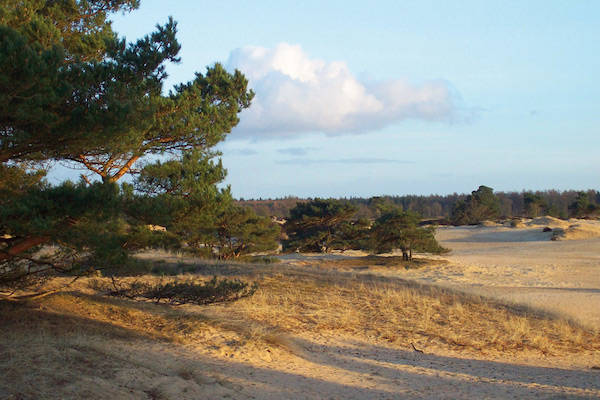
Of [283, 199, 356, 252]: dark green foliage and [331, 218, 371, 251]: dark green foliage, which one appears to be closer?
[283, 199, 356, 252]: dark green foliage

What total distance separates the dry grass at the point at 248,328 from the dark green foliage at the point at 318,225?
39.5 ft

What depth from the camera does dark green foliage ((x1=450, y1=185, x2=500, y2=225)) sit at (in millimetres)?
63156

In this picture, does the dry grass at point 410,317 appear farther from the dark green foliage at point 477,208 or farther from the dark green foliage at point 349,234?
the dark green foliage at point 477,208

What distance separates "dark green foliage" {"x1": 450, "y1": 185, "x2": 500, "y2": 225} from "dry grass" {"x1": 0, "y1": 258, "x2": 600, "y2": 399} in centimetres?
4968

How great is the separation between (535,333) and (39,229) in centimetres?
1068

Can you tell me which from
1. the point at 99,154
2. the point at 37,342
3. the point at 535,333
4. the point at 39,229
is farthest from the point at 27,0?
the point at 535,333

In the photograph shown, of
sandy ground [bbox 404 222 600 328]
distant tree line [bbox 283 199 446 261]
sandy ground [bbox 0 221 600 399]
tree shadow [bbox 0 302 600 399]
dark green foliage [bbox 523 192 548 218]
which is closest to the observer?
tree shadow [bbox 0 302 600 399]

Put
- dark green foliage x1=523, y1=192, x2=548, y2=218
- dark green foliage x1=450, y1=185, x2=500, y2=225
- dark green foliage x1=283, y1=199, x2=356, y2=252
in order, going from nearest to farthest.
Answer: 1. dark green foliage x1=283, y1=199, x2=356, y2=252
2. dark green foliage x1=450, y1=185, x2=500, y2=225
3. dark green foliage x1=523, y1=192, x2=548, y2=218

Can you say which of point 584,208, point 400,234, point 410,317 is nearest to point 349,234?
point 400,234

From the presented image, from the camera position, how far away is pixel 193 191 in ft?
30.9

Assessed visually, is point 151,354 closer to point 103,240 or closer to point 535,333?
point 103,240

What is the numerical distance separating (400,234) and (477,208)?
44.1 meters

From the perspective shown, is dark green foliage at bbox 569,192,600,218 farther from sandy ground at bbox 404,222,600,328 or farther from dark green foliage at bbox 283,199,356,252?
dark green foliage at bbox 283,199,356,252

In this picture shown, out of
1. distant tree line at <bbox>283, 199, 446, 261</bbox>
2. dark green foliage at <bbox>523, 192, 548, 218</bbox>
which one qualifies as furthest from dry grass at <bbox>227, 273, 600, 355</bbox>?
dark green foliage at <bbox>523, 192, 548, 218</bbox>
